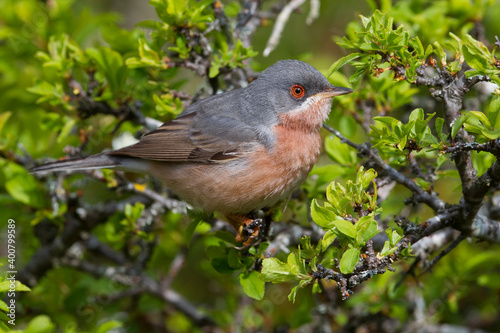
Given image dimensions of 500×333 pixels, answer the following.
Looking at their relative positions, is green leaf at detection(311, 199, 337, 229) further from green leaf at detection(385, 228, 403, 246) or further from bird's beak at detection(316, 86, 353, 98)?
bird's beak at detection(316, 86, 353, 98)

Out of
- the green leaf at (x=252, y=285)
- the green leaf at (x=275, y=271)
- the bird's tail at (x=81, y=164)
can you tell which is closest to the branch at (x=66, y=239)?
the bird's tail at (x=81, y=164)

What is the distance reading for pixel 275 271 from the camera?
268 centimetres

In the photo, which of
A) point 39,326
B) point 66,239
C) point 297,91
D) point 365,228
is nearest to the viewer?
A: point 365,228

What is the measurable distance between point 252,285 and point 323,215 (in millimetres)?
752

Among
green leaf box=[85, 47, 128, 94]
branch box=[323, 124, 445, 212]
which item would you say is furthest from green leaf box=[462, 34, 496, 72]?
green leaf box=[85, 47, 128, 94]

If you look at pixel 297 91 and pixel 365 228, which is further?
pixel 297 91

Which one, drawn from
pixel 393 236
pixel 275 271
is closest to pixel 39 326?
pixel 275 271

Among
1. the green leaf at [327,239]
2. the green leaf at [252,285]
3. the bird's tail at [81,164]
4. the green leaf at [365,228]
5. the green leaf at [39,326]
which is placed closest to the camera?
the green leaf at [365,228]

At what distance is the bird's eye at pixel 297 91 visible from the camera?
4141 mm

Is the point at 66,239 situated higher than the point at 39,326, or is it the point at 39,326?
the point at 39,326

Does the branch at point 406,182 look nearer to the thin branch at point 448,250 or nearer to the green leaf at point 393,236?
the thin branch at point 448,250

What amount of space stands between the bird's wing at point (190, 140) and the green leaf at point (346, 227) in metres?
1.78

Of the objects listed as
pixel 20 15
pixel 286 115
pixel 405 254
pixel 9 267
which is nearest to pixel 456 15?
pixel 286 115

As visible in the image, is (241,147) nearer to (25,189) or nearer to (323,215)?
(323,215)
